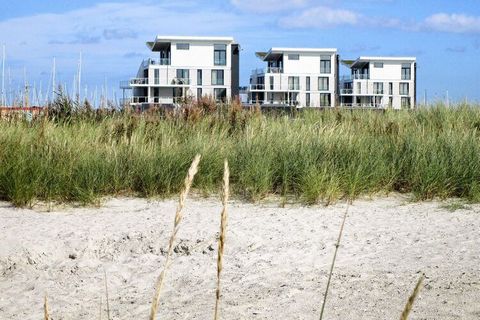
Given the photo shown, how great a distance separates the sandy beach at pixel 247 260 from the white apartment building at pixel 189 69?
54.0 meters

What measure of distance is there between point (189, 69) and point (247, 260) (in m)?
57.1

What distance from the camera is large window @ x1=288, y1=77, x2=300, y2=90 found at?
65.9 meters

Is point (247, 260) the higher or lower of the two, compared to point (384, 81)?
lower

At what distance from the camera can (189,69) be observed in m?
61.9

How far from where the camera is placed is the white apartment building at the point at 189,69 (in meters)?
61.2

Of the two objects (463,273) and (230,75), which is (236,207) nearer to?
(463,273)

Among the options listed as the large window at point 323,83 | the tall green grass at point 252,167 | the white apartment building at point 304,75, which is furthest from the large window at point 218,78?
the tall green grass at point 252,167

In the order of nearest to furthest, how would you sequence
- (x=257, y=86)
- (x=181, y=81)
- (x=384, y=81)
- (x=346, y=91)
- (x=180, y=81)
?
A: 1. (x=181, y=81)
2. (x=180, y=81)
3. (x=257, y=86)
4. (x=384, y=81)
5. (x=346, y=91)

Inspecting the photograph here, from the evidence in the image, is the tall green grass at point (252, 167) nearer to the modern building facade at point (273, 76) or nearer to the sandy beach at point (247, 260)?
the sandy beach at point (247, 260)

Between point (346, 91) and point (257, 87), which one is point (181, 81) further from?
point (346, 91)

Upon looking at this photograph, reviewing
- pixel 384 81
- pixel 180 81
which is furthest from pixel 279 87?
pixel 384 81

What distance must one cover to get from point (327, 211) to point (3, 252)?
3.44 m

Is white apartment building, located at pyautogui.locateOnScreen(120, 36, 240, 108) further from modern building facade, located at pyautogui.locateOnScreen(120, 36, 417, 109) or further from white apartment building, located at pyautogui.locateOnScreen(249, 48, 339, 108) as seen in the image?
white apartment building, located at pyautogui.locateOnScreen(249, 48, 339, 108)

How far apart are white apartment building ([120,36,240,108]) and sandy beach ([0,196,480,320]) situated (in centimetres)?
5397
